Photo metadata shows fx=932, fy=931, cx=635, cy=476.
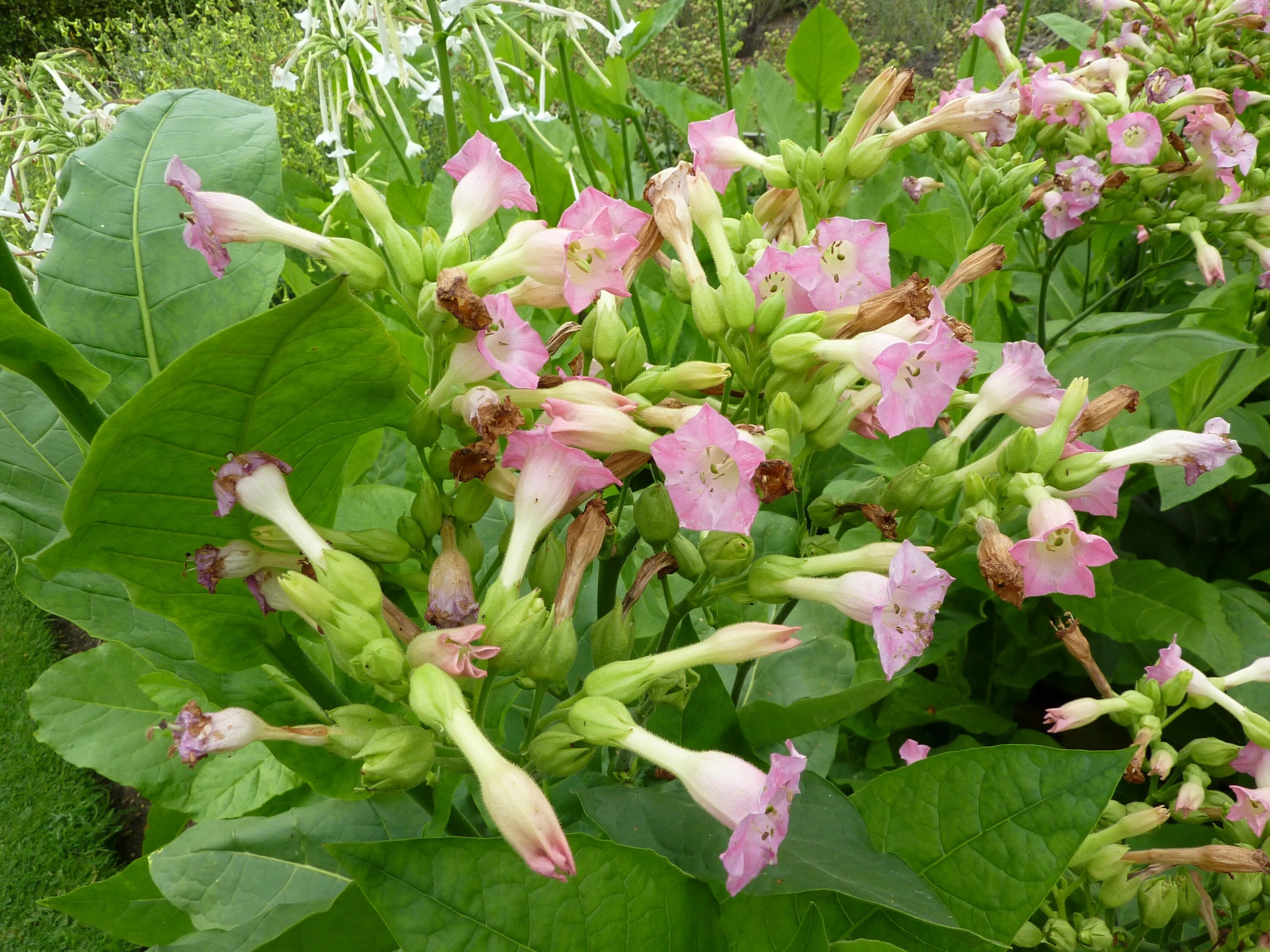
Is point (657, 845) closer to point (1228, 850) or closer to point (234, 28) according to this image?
point (1228, 850)

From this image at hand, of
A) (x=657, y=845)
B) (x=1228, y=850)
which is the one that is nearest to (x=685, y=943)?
(x=657, y=845)

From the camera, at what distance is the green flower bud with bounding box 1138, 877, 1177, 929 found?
2.77 feet

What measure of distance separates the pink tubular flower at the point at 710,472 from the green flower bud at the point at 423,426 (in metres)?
0.16

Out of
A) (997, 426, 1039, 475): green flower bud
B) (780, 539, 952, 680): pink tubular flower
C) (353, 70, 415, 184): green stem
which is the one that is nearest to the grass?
(353, 70, 415, 184): green stem

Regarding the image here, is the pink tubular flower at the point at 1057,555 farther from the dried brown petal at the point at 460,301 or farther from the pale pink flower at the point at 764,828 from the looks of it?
the dried brown petal at the point at 460,301

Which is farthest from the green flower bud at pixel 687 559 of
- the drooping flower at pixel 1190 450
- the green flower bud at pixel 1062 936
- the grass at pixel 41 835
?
the grass at pixel 41 835

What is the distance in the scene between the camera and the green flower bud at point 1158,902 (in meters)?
0.84

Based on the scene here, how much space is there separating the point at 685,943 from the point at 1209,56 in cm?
155

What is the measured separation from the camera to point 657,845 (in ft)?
2.23

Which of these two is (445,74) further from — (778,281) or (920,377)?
(920,377)

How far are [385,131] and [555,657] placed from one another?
1217 millimetres

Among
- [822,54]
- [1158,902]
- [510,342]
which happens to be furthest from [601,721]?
[822,54]

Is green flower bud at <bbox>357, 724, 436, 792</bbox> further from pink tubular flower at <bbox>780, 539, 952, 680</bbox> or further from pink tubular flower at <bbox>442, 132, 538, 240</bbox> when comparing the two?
pink tubular flower at <bbox>442, 132, 538, 240</bbox>

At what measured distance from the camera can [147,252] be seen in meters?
0.70
